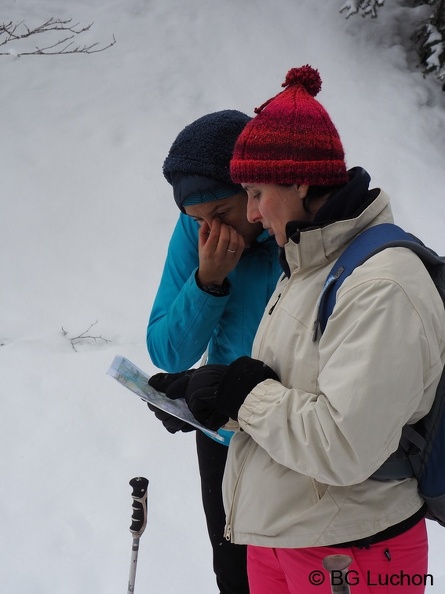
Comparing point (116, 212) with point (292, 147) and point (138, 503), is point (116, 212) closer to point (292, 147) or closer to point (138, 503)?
point (138, 503)

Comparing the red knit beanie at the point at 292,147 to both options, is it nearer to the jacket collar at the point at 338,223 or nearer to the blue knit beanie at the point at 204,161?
the jacket collar at the point at 338,223

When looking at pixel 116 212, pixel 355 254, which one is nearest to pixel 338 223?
pixel 355 254

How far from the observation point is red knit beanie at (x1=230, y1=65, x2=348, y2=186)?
143 centimetres

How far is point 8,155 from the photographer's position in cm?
648

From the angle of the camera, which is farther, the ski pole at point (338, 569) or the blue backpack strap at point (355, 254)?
the blue backpack strap at point (355, 254)

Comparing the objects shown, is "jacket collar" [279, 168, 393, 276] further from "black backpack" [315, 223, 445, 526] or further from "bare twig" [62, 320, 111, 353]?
"bare twig" [62, 320, 111, 353]

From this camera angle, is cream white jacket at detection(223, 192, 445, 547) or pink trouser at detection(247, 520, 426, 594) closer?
cream white jacket at detection(223, 192, 445, 547)

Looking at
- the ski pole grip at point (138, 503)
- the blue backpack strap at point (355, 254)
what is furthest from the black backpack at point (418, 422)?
the ski pole grip at point (138, 503)

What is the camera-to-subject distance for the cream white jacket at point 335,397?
1171 millimetres

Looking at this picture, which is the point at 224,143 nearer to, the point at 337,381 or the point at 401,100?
the point at 337,381

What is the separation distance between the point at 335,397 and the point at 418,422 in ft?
0.91

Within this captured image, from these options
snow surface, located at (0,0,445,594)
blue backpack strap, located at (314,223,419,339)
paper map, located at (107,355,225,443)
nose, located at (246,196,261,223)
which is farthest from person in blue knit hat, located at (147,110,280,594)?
snow surface, located at (0,0,445,594)

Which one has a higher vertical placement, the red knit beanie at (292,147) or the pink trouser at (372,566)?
the red knit beanie at (292,147)

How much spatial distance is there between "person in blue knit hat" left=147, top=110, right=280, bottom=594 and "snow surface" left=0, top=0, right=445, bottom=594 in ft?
6.04
